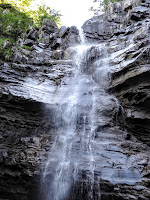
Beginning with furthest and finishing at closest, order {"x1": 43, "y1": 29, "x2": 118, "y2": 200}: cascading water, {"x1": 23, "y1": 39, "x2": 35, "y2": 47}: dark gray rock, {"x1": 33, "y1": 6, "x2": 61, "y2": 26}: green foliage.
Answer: {"x1": 33, "y1": 6, "x2": 61, "y2": 26}: green foliage < {"x1": 23, "y1": 39, "x2": 35, "y2": 47}: dark gray rock < {"x1": 43, "y1": 29, "x2": 118, "y2": 200}: cascading water

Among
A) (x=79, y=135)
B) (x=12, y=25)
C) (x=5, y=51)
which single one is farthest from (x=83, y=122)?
(x=12, y=25)

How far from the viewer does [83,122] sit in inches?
379

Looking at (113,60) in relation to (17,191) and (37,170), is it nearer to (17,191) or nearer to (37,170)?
(37,170)

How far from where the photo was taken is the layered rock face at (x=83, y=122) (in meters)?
7.03

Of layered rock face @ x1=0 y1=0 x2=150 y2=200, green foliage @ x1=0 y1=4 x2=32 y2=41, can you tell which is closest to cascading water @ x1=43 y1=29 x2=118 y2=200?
layered rock face @ x1=0 y1=0 x2=150 y2=200

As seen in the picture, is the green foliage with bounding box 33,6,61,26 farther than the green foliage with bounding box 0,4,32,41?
Yes

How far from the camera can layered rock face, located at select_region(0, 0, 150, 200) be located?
7.03 m

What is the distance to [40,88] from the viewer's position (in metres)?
11.2

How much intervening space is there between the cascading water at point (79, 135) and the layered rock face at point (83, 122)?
81 mm

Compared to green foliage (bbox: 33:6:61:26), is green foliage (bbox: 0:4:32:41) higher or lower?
lower

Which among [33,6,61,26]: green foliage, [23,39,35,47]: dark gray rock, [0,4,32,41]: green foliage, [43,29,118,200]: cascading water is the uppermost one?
[33,6,61,26]: green foliage

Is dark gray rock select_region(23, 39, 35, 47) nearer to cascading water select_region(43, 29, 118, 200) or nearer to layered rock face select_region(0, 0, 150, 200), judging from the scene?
layered rock face select_region(0, 0, 150, 200)

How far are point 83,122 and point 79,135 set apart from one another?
87cm

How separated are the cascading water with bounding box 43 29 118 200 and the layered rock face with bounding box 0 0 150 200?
8 cm
